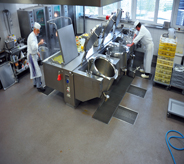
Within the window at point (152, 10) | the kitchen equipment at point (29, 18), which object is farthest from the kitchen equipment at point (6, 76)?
the window at point (152, 10)

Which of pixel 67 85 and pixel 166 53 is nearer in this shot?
pixel 67 85

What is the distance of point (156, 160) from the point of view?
7.91 feet

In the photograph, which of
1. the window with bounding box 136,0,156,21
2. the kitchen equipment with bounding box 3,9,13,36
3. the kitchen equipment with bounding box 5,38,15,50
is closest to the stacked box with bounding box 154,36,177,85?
the window with bounding box 136,0,156,21

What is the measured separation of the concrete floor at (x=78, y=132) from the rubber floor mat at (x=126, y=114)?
0.31 ft

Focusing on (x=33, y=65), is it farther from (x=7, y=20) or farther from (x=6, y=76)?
(x=7, y=20)

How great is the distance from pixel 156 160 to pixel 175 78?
1957 millimetres

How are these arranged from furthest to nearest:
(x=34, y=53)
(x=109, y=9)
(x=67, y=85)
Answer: (x=109, y=9)
(x=34, y=53)
(x=67, y=85)

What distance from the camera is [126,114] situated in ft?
10.5

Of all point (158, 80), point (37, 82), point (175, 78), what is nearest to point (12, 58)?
point (37, 82)

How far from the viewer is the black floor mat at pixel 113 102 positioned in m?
3.14

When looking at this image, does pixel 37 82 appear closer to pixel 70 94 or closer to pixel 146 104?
pixel 70 94

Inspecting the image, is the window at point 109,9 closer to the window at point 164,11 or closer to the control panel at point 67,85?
the window at point 164,11

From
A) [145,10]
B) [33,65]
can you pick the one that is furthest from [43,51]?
[145,10]

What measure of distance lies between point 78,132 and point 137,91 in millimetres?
1737
